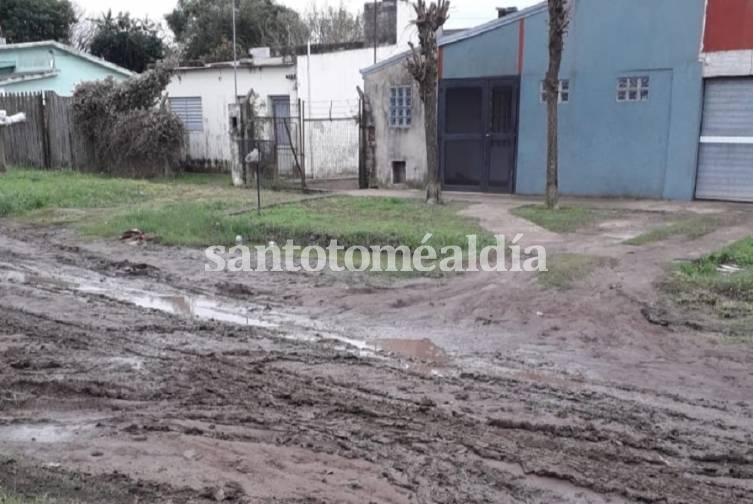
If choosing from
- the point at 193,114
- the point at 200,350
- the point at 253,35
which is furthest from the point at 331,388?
the point at 253,35

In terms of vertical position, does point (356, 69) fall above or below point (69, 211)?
above

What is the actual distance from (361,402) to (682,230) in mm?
7842

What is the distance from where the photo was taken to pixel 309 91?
21.9m

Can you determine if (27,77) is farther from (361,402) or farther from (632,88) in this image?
(361,402)

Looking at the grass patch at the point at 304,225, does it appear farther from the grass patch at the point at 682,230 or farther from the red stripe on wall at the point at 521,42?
the red stripe on wall at the point at 521,42

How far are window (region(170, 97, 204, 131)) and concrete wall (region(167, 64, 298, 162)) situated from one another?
234mm

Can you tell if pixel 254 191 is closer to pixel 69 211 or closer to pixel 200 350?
pixel 69 211

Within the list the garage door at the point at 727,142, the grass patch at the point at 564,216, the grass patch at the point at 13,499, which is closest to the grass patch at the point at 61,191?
the grass patch at the point at 564,216

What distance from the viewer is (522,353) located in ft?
19.3

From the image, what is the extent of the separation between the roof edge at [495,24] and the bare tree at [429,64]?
1765 millimetres

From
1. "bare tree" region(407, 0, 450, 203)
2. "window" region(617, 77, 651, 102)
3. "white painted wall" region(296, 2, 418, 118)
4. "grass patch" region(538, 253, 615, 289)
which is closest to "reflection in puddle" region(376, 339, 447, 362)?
"grass patch" region(538, 253, 615, 289)

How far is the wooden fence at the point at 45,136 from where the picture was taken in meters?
20.5

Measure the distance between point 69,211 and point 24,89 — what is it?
493 inches

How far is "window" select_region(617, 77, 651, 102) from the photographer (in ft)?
47.1
